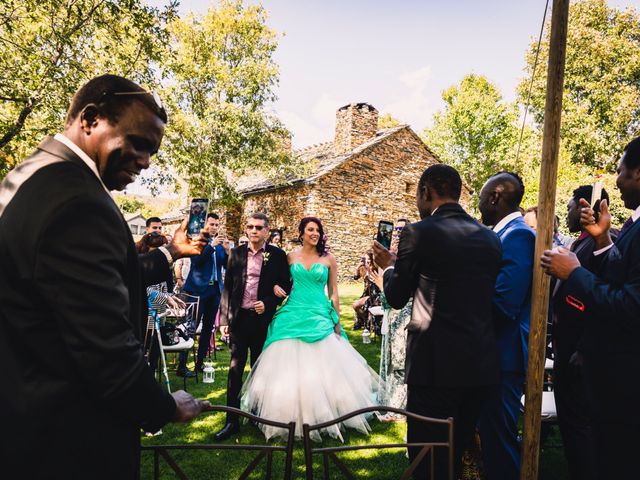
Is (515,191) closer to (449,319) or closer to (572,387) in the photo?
(449,319)

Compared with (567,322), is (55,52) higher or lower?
higher

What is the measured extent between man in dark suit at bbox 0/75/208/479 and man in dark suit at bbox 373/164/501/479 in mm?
1763

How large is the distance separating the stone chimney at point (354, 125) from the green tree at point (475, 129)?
13.2 metres

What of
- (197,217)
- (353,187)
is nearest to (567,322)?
(197,217)

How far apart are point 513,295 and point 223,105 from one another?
21.9m

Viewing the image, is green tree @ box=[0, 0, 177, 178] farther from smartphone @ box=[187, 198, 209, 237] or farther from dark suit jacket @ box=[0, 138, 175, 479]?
dark suit jacket @ box=[0, 138, 175, 479]

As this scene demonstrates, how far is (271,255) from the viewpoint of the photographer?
539 cm

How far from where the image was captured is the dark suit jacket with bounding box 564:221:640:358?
2.15m

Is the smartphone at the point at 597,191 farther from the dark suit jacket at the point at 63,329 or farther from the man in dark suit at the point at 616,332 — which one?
the dark suit jacket at the point at 63,329

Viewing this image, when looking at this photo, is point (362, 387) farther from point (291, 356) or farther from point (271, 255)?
point (271, 255)

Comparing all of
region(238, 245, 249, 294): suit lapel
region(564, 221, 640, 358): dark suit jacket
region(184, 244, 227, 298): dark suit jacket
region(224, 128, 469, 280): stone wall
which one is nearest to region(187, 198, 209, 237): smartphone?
region(564, 221, 640, 358): dark suit jacket

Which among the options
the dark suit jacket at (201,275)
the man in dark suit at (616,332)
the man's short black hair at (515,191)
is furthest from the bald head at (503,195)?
the dark suit jacket at (201,275)

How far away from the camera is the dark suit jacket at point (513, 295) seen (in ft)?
9.87

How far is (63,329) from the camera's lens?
1.17 metres
